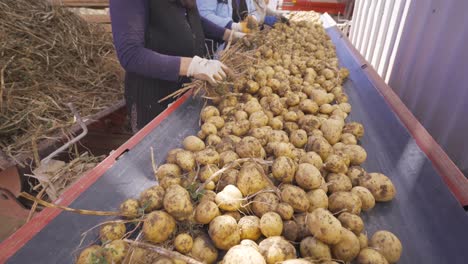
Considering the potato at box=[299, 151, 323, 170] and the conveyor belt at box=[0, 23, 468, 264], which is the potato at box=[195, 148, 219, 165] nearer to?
the conveyor belt at box=[0, 23, 468, 264]

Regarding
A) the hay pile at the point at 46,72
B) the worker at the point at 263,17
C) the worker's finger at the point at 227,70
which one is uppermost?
the worker at the point at 263,17

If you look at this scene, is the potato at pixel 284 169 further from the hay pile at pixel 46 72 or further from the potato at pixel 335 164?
the hay pile at pixel 46 72

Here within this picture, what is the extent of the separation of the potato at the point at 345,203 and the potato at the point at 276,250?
343 millimetres

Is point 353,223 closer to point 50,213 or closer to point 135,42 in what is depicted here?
point 50,213

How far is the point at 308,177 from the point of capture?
4.67 ft

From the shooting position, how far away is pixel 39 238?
A: 3.96ft

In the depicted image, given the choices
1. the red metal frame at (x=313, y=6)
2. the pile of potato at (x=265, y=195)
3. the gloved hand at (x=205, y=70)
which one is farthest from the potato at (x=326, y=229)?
the red metal frame at (x=313, y=6)

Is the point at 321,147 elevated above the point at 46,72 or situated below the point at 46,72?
above

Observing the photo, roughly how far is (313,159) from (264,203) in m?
0.42

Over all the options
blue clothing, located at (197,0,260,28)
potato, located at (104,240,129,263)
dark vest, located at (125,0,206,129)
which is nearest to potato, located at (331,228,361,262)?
potato, located at (104,240,129,263)

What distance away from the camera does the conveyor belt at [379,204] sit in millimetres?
1213

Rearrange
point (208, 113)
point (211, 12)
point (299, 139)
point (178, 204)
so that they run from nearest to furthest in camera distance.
Result: point (178, 204)
point (299, 139)
point (208, 113)
point (211, 12)

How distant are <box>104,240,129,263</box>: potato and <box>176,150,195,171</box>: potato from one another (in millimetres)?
524

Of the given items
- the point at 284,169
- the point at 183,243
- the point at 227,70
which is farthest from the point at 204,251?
the point at 227,70
